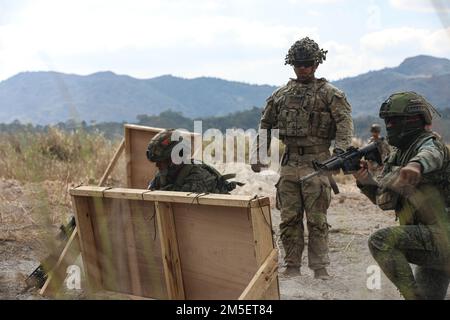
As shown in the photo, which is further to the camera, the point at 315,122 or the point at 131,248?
the point at 315,122

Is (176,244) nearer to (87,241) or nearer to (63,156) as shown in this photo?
(87,241)

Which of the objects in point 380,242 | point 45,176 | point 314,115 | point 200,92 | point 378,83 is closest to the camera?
point 380,242

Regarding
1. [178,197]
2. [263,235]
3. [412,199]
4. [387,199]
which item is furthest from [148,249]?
[412,199]

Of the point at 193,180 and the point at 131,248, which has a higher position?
the point at 193,180

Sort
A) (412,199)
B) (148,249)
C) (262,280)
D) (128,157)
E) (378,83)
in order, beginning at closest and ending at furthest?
(262,280), (412,199), (148,249), (128,157), (378,83)

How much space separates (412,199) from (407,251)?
1.14 feet

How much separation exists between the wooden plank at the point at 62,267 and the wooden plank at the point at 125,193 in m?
0.63

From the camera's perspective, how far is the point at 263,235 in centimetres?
484

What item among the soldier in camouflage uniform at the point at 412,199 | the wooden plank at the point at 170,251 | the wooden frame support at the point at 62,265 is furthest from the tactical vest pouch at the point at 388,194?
the wooden frame support at the point at 62,265

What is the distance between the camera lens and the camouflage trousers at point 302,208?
23.5 feet

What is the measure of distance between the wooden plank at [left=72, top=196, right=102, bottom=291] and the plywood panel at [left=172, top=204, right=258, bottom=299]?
80 centimetres

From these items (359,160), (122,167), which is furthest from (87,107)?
(359,160)

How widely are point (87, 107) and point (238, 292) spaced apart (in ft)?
214

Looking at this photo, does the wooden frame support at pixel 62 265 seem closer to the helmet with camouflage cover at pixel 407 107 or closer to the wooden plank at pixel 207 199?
A: the wooden plank at pixel 207 199
